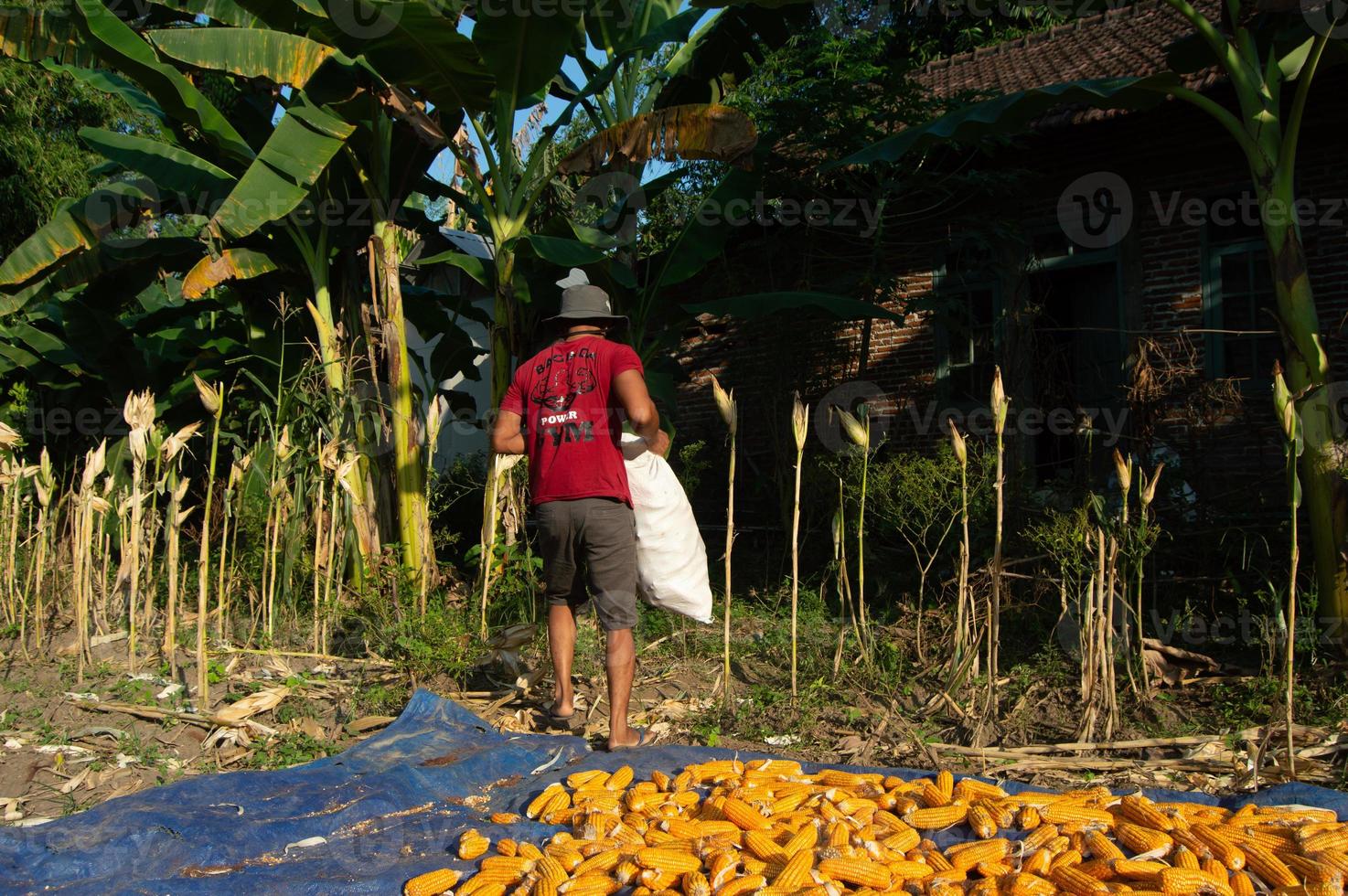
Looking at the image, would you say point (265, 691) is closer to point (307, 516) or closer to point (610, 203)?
point (307, 516)

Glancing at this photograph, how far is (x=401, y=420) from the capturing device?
23.6 ft

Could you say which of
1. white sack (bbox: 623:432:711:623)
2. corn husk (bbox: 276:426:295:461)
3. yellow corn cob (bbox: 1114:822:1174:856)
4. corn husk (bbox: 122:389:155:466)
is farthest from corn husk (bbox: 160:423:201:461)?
yellow corn cob (bbox: 1114:822:1174:856)

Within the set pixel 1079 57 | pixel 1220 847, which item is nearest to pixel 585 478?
pixel 1220 847

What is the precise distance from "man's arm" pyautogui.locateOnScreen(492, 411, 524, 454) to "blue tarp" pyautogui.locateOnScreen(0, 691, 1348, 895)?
4.43 ft

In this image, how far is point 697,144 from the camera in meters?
6.97

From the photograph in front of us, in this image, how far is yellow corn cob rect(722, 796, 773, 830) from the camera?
338 centimetres

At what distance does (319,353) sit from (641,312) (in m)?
2.55

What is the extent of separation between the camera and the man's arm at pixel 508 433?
15.9 ft

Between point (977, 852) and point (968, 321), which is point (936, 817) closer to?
point (977, 852)

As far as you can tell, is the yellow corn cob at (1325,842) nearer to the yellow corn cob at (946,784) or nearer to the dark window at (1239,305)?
the yellow corn cob at (946,784)

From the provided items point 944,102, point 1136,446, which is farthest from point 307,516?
point 944,102

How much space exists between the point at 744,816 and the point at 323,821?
148cm

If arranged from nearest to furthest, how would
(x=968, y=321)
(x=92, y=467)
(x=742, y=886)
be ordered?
(x=742, y=886), (x=92, y=467), (x=968, y=321)

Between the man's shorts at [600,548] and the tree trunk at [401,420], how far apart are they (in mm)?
2636
